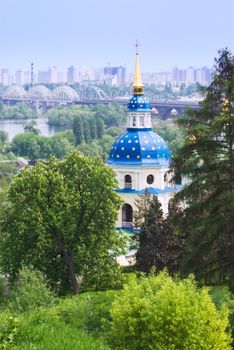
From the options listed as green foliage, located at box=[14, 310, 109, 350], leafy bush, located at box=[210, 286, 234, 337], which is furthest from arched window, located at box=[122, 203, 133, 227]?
green foliage, located at box=[14, 310, 109, 350]

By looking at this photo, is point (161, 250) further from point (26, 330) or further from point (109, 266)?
point (26, 330)

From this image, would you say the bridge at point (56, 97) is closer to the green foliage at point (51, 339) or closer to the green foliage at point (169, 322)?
the green foliage at point (169, 322)

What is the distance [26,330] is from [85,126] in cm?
5702

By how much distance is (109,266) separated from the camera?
15359 mm

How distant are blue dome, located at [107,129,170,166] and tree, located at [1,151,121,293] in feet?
23.9

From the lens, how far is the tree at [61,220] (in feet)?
49.3

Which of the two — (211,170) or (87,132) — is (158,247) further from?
(87,132)

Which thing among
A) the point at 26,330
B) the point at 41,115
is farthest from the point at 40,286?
the point at 41,115

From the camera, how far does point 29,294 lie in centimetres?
1272

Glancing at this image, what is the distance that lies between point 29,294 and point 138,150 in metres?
10.9

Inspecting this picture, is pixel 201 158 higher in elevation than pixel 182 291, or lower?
higher

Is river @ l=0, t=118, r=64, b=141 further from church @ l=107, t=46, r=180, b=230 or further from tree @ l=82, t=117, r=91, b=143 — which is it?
church @ l=107, t=46, r=180, b=230

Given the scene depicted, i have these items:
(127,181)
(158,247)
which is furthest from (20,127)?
(158,247)

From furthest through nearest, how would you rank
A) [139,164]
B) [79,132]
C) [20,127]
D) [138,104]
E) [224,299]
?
1. [20,127]
2. [79,132]
3. [138,104]
4. [139,164]
5. [224,299]
